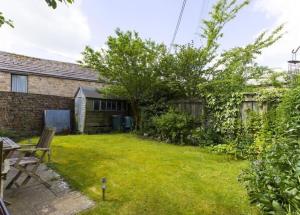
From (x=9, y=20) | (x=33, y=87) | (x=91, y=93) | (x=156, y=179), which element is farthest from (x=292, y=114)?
(x=33, y=87)

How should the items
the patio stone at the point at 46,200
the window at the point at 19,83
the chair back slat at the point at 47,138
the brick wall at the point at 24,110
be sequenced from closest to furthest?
the patio stone at the point at 46,200, the chair back slat at the point at 47,138, the brick wall at the point at 24,110, the window at the point at 19,83

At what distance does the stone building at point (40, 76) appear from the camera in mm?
13496

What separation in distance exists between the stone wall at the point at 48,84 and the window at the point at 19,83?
0.20 meters

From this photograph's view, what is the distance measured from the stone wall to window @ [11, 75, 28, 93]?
0.20 m

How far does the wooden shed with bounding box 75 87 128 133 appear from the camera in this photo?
42.5 feet

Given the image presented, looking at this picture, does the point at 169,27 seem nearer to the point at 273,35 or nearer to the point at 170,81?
the point at 170,81

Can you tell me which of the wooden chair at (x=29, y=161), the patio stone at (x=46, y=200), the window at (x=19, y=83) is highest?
the window at (x=19, y=83)

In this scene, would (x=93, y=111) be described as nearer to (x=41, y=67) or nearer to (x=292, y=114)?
(x=41, y=67)

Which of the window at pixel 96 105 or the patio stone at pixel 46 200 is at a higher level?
the window at pixel 96 105

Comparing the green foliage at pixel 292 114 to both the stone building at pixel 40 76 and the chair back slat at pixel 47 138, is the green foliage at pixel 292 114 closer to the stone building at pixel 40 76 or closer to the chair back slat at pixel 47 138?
the chair back slat at pixel 47 138

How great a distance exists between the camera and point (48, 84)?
48.9 feet

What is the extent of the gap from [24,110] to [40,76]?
125 inches

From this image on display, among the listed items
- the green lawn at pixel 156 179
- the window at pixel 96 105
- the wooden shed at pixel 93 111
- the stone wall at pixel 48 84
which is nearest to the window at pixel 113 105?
the wooden shed at pixel 93 111

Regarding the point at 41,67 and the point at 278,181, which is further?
the point at 41,67
